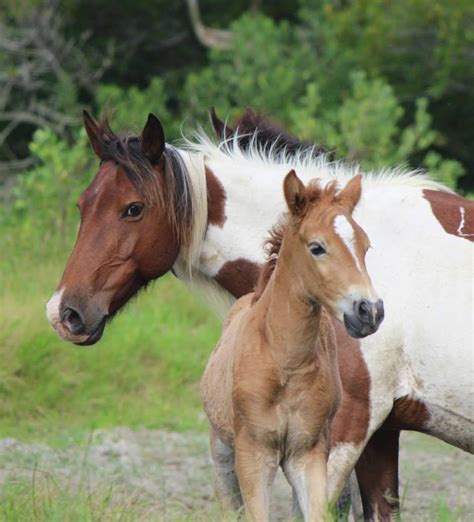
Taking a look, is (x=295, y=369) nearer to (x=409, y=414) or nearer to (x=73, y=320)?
(x=409, y=414)

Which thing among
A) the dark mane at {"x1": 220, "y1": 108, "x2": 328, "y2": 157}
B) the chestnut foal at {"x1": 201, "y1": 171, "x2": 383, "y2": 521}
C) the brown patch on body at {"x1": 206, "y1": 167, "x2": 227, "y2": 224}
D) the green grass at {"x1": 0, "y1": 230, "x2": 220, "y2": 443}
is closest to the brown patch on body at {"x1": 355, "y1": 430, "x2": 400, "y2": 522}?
the chestnut foal at {"x1": 201, "y1": 171, "x2": 383, "y2": 521}

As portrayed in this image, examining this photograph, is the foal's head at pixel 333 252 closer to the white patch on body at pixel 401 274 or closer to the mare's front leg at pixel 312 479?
the mare's front leg at pixel 312 479

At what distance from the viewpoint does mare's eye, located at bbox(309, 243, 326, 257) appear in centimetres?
411

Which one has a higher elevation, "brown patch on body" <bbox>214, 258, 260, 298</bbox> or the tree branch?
the tree branch

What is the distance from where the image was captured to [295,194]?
13.8ft

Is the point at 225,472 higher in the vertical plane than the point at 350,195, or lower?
lower

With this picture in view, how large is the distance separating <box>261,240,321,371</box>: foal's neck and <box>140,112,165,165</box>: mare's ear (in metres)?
0.95

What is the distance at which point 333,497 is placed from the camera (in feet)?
15.8

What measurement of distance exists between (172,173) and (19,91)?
43.7 feet

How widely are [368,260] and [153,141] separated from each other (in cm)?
99

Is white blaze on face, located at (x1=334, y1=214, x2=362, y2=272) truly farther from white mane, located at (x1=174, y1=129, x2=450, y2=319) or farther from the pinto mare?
white mane, located at (x1=174, y1=129, x2=450, y2=319)

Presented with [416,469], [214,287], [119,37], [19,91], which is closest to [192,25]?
[119,37]

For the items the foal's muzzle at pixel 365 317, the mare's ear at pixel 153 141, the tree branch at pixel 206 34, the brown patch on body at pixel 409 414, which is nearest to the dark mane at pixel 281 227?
the foal's muzzle at pixel 365 317

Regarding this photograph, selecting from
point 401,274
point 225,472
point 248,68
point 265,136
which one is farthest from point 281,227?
point 248,68
